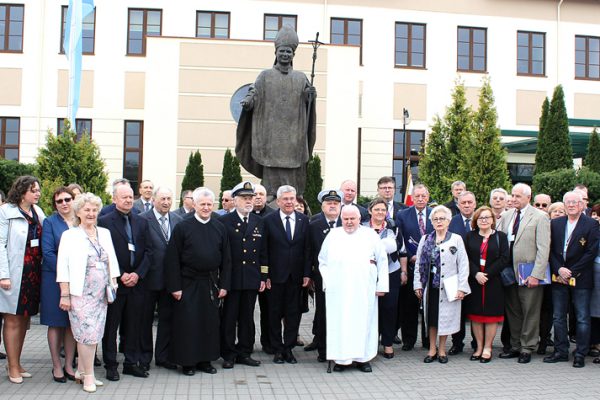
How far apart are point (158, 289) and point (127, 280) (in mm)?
472

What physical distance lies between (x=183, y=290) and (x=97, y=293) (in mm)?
992

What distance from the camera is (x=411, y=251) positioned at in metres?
8.61

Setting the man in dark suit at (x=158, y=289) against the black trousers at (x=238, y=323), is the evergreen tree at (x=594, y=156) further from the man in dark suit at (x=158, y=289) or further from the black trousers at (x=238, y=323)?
the man in dark suit at (x=158, y=289)

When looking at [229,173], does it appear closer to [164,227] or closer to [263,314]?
[263,314]

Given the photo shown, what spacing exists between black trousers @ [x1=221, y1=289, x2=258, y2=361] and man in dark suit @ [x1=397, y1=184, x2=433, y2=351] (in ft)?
7.00

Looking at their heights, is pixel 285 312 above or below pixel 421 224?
below

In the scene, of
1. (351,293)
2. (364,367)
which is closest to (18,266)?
(351,293)

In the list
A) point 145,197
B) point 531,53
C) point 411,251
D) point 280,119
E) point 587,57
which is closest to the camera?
point 411,251

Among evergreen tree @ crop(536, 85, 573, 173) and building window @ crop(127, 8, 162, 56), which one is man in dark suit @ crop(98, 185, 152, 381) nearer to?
evergreen tree @ crop(536, 85, 573, 173)

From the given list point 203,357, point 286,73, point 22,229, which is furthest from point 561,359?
point 22,229

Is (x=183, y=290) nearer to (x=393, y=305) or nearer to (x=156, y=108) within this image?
(x=393, y=305)

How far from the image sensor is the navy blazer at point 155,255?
7117 mm

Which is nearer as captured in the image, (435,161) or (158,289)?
(158,289)

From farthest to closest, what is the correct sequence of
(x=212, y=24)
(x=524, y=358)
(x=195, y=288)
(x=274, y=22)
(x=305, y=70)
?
(x=274, y=22)
(x=212, y=24)
(x=305, y=70)
(x=524, y=358)
(x=195, y=288)
